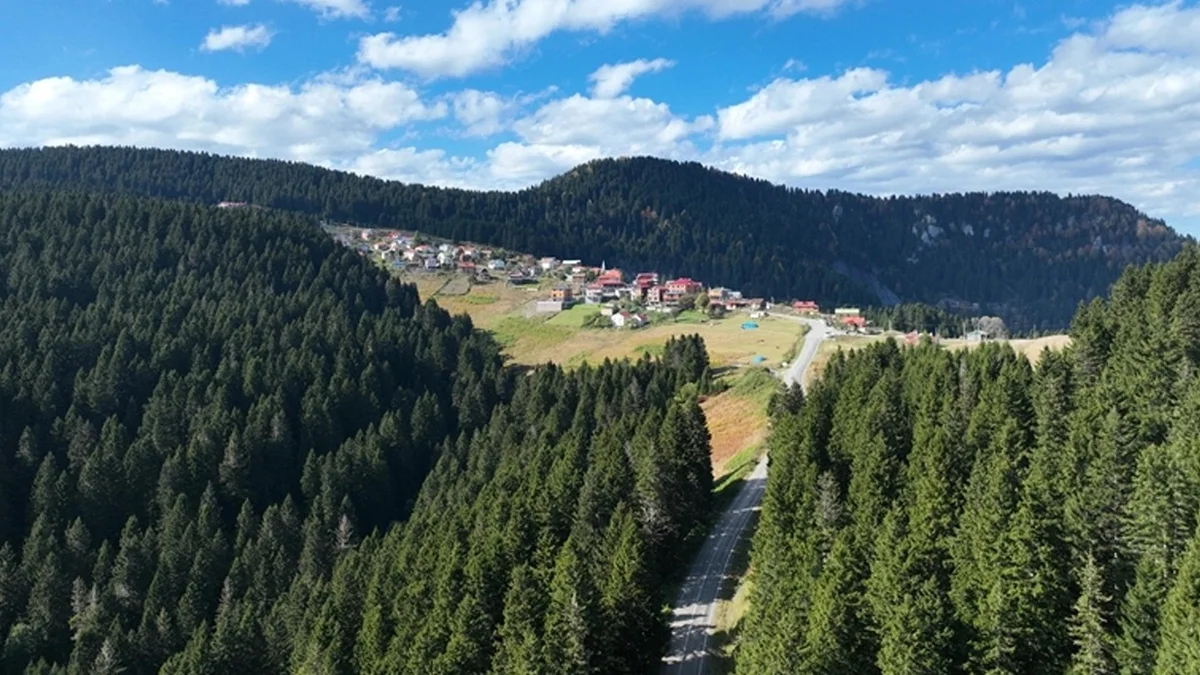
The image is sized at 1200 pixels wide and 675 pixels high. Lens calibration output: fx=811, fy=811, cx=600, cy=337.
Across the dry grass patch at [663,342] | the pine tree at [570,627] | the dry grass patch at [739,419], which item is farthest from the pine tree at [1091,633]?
the dry grass patch at [663,342]

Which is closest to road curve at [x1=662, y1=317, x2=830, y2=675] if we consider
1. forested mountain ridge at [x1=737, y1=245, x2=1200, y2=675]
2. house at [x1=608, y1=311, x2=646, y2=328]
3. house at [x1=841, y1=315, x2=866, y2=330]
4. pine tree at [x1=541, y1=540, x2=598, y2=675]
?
forested mountain ridge at [x1=737, y1=245, x2=1200, y2=675]

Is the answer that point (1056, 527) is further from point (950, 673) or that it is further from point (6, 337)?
point (6, 337)

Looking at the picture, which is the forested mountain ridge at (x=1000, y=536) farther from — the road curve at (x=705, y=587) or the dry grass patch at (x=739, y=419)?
the dry grass patch at (x=739, y=419)

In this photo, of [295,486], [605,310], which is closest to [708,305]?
[605,310]

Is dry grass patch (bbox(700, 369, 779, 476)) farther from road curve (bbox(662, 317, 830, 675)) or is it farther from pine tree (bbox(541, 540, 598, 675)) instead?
pine tree (bbox(541, 540, 598, 675))

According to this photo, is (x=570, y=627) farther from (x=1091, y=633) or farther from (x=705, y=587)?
(x=1091, y=633)
